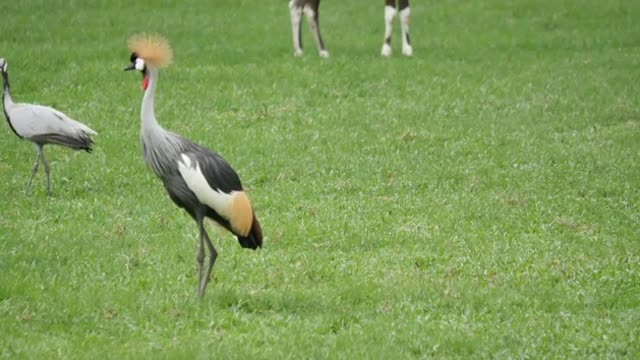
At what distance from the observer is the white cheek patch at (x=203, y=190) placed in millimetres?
8297

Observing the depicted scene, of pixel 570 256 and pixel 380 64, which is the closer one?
pixel 570 256

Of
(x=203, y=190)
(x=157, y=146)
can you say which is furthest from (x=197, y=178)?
(x=157, y=146)

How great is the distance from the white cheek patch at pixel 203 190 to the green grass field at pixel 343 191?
0.66 meters

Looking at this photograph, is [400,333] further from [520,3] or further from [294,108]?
[520,3]

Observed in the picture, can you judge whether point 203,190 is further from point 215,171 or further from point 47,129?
point 47,129

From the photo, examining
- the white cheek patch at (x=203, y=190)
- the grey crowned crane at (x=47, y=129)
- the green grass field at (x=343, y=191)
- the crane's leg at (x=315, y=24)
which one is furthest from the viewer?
the crane's leg at (x=315, y=24)

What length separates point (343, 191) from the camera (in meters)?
12.4

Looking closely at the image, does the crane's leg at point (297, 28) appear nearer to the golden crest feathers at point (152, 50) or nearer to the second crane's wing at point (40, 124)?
the second crane's wing at point (40, 124)

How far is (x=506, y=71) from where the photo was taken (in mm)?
18703

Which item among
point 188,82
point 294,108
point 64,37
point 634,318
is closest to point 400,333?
point 634,318

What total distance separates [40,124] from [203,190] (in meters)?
4.36

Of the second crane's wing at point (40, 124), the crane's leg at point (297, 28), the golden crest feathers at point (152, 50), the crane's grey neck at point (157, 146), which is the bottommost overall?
the crane's leg at point (297, 28)

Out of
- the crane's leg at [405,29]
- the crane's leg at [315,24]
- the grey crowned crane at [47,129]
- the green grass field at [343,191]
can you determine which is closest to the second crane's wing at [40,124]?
the grey crowned crane at [47,129]

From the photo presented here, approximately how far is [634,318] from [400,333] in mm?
1654
